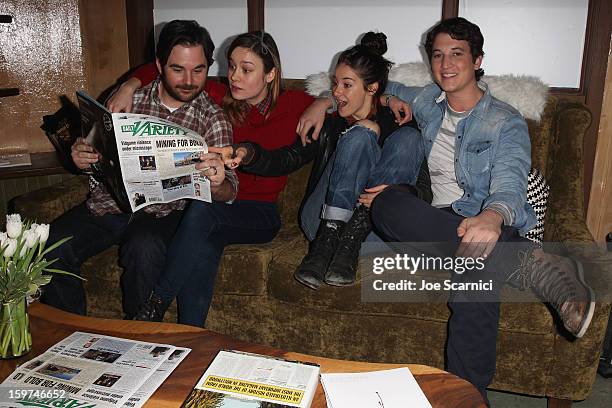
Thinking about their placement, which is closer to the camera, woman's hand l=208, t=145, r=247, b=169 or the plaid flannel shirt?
woman's hand l=208, t=145, r=247, b=169

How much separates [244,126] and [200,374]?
1015 mm

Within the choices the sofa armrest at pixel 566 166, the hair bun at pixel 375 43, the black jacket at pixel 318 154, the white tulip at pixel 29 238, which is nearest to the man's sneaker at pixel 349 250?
the black jacket at pixel 318 154

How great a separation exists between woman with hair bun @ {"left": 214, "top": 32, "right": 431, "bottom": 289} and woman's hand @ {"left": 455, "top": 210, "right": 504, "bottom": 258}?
12.5 inches

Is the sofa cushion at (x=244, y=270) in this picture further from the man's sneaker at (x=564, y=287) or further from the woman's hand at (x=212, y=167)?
the man's sneaker at (x=564, y=287)

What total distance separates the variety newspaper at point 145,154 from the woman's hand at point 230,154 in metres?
0.04

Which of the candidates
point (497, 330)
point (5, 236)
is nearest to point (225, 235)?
point (5, 236)

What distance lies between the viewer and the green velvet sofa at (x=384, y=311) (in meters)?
1.66

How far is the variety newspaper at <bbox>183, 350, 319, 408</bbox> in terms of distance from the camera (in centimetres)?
110

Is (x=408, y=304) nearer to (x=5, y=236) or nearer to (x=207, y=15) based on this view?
(x=5, y=236)

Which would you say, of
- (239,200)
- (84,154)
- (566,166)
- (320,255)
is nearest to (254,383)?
(320,255)

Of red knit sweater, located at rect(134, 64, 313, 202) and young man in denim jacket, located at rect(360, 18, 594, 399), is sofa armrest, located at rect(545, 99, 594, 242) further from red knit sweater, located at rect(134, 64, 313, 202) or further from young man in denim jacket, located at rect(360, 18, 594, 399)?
red knit sweater, located at rect(134, 64, 313, 202)

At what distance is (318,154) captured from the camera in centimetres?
199

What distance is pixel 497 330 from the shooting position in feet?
5.18

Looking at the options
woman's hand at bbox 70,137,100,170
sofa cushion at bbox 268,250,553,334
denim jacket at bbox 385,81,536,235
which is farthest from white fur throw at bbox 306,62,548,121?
woman's hand at bbox 70,137,100,170
